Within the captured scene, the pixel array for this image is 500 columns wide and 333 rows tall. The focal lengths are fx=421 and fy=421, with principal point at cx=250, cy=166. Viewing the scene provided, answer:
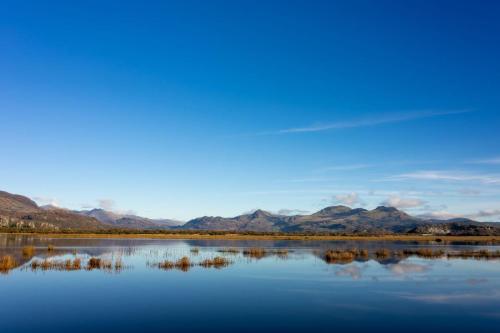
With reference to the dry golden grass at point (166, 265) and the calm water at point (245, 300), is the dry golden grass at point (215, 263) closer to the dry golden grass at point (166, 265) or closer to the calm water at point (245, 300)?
the dry golden grass at point (166, 265)

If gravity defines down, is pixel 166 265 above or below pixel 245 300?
above

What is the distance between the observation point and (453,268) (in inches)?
1890

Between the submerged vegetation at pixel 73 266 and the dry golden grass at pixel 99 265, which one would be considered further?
the dry golden grass at pixel 99 265

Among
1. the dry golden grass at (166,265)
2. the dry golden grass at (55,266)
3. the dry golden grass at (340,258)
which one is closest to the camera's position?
the dry golden grass at (55,266)

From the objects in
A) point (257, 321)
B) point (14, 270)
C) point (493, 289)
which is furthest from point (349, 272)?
point (14, 270)

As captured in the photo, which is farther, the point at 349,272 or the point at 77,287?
the point at 349,272

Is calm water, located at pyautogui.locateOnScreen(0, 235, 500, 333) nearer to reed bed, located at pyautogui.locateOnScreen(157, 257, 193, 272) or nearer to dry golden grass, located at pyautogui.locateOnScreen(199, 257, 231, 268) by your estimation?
reed bed, located at pyautogui.locateOnScreen(157, 257, 193, 272)

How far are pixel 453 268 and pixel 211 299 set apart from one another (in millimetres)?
32872

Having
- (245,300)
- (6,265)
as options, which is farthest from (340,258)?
(6,265)

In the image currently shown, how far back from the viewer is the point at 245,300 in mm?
27719

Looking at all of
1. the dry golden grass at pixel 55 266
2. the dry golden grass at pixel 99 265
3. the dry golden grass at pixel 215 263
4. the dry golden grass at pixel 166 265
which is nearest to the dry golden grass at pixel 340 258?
the dry golden grass at pixel 215 263

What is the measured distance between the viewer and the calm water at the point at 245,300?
2117cm

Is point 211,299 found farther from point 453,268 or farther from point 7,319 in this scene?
point 453,268

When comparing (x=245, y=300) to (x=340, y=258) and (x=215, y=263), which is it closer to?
(x=215, y=263)
